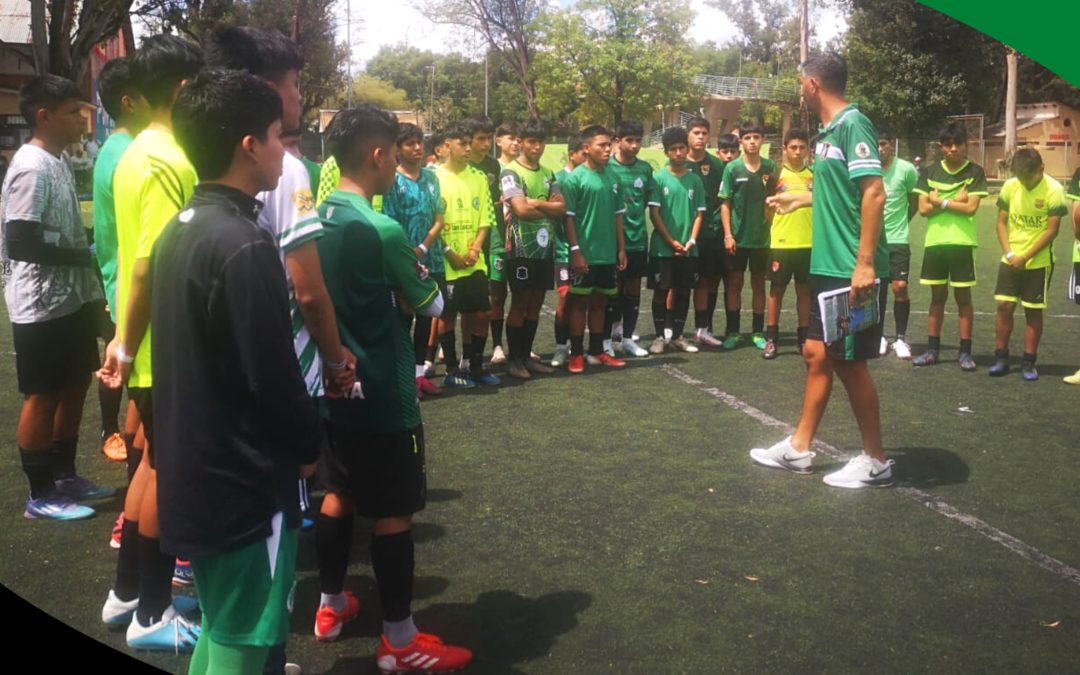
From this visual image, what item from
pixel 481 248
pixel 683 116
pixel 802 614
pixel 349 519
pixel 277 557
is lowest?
pixel 802 614

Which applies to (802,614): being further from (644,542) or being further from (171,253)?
(171,253)

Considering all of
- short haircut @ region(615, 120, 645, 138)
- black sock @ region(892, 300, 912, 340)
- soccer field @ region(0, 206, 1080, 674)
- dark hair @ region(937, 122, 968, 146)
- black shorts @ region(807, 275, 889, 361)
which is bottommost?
soccer field @ region(0, 206, 1080, 674)

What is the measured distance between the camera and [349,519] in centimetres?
383

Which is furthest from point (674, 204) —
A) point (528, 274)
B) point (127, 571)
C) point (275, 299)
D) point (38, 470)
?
point (275, 299)

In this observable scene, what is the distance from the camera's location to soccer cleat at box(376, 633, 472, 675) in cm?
356

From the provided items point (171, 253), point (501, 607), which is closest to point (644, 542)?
point (501, 607)

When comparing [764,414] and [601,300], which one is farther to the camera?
[601,300]

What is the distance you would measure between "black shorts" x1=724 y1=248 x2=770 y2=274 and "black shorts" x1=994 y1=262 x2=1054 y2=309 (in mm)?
2188

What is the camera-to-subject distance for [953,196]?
8.93 meters

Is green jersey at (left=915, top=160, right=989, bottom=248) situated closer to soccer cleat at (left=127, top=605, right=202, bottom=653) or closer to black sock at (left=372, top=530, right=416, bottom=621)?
black sock at (left=372, top=530, right=416, bottom=621)

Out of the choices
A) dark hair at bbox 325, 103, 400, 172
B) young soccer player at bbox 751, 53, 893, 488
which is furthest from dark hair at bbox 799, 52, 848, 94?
dark hair at bbox 325, 103, 400, 172

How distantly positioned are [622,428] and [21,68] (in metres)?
34.3

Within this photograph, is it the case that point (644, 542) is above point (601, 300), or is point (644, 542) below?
below

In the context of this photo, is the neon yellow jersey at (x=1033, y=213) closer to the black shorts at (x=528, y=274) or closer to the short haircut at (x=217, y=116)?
the black shorts at (x=528, y=274)
